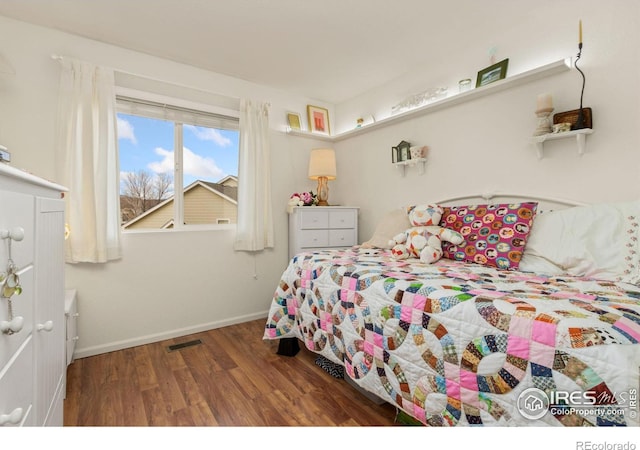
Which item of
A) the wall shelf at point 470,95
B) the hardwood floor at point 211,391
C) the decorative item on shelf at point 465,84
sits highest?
the decorative item on shelf at point 465,84

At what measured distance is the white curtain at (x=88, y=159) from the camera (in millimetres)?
2246

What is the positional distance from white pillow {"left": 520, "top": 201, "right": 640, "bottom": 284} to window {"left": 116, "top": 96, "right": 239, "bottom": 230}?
2.57 m

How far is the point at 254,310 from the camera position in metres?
3.22

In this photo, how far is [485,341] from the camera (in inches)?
43.3

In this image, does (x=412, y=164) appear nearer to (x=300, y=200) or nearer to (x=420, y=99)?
(x=420, y=99)

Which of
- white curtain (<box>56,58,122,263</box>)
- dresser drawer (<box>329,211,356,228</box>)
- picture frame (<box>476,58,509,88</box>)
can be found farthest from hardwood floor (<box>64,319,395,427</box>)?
picture frame (<box>476,58,509,88</box>)

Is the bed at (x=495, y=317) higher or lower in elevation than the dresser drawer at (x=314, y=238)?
lower

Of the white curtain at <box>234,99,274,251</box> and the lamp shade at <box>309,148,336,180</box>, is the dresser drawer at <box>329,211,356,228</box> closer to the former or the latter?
the lamp shade at <box>309,148,336,180</box>

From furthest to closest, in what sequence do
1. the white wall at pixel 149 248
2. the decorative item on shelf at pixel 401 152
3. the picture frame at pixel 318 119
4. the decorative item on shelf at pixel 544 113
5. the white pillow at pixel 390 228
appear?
the picture frame at pixel 318 119
the decorative item on shelf at pixel 401 152
the white pillow at pixel 390 228
the white wall at pixel 149 248
the decorative item on shelf at pixel 544 113

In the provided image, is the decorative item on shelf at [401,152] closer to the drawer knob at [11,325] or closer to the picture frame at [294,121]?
the picture frame at [294,121]

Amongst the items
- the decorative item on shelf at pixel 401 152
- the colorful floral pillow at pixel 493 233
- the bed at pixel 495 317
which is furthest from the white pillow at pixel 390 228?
the decorative item on shelf at pixel 401 152

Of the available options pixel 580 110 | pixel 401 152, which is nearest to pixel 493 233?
pixel 580 110

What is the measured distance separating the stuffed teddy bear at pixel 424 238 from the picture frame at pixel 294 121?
1728mm

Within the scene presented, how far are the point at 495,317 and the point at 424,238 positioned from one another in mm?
1067
